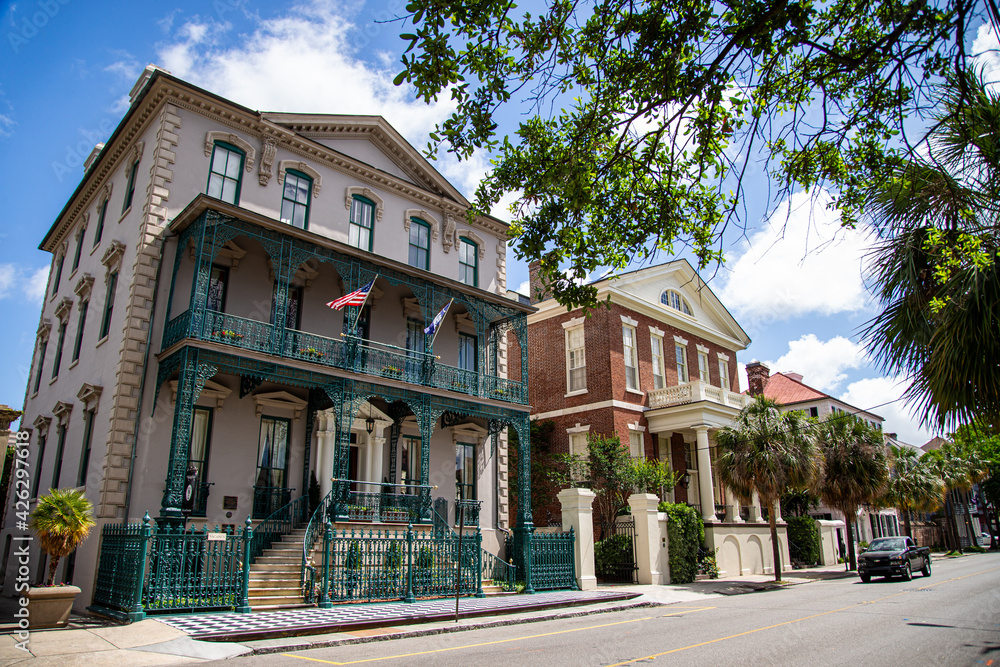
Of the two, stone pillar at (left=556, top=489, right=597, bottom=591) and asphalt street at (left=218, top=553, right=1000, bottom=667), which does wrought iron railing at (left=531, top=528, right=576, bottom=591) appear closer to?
stone pillar at (left=556, top=489, right=597, bottom=591)

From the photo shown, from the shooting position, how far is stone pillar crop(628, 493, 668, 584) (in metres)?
21.9

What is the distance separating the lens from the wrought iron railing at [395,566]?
1424 cm

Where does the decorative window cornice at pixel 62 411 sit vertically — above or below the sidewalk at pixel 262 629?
above

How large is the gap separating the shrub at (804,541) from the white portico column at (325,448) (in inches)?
962

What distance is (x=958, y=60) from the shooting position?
18.7 ft

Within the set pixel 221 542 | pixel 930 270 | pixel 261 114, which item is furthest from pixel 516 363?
pixel 930 270

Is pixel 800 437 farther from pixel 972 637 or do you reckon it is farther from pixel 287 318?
pixel 287 318

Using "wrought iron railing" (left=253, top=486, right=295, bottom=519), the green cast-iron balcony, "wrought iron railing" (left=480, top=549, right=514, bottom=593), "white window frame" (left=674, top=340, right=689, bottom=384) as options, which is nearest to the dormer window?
"white window frame" (left=674, top=340, right=689, bottom=384)

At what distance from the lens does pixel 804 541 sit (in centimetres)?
3312

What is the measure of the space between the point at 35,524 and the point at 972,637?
1507 centimetres

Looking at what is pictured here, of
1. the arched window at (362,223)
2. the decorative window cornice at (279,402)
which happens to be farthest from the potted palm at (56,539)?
the arched window at (362,223)

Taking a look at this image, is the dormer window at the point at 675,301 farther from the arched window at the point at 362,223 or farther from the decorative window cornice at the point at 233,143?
the decorative window cornice at the point at 233,143

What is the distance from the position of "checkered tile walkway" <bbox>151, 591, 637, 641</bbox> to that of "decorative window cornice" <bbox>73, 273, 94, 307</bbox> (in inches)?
459

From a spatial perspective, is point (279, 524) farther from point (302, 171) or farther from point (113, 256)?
point (302, 171)
